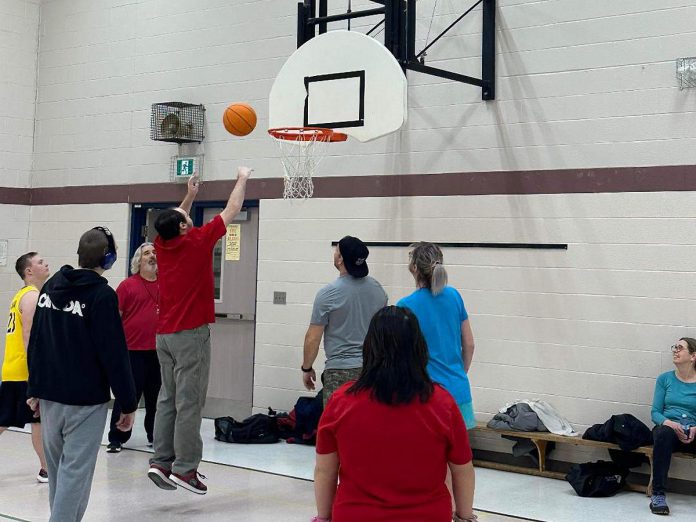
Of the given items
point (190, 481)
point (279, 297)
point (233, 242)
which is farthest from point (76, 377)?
point (233, 242)

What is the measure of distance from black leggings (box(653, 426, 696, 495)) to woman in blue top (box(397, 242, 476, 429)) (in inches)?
80.8

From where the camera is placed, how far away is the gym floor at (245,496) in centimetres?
589

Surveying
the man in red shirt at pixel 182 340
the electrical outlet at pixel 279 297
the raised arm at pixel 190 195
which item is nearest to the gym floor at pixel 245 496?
the man in red shirt at pixel 182 340

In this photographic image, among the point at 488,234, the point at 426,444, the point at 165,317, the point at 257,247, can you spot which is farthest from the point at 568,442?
the point at 426,444

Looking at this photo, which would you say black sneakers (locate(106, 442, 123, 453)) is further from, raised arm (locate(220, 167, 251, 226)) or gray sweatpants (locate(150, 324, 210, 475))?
raised arm (locate(220, 167, 251, 226))

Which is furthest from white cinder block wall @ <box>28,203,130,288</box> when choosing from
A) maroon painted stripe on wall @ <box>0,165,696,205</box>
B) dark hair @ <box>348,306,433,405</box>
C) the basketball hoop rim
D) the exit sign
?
dark hair @ <box>348,306,433,405</box>

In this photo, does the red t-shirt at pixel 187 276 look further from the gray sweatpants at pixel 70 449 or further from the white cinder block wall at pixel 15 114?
the white cinder block wall at pixel 15 114

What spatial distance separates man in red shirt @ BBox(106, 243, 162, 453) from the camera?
7.93 meters

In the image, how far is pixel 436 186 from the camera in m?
8.07

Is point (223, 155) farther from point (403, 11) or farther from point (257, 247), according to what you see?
point (403, 11)

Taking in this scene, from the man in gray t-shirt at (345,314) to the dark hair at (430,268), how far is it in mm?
950

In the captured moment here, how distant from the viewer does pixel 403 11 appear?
274 inches

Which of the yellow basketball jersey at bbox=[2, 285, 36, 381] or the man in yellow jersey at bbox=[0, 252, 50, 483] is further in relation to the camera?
the yellow basketball jersey at bbox=[2, 285, 36, 381]

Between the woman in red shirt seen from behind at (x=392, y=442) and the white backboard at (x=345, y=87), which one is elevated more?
the white backboard at (x=345, y=87)
